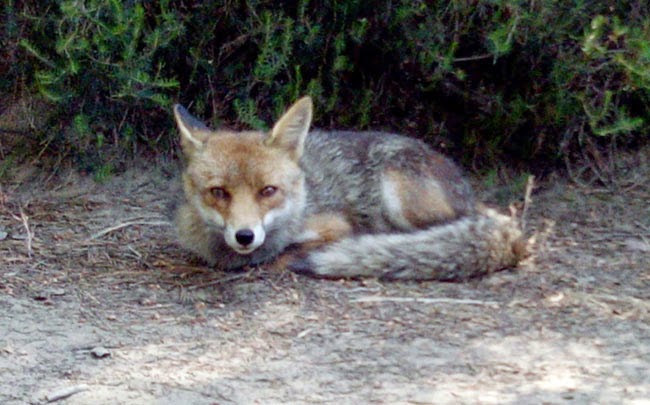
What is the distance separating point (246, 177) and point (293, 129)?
46 centimetres

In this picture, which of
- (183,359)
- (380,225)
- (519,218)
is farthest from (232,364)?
(519,218)

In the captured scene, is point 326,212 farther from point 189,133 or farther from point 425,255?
point 189,133

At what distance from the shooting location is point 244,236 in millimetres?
4707

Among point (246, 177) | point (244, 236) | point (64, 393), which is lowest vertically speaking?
point (64, 393)

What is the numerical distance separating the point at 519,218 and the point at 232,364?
279 centimetres

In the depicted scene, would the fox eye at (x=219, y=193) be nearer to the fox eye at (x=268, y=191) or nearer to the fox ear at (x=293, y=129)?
the fox eye at (x=268, y=191)

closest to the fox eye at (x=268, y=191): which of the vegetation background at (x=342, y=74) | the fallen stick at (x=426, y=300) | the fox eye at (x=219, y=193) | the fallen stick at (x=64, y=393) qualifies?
the fox eye at (x=219, y=193)

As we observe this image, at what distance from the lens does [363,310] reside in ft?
15.1

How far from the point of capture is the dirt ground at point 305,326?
3.73 m

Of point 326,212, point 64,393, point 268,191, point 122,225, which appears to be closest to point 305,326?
point 268,191

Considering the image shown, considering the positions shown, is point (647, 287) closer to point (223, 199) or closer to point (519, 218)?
point (519, 218)

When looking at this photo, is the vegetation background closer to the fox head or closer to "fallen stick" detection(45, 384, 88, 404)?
the fox head

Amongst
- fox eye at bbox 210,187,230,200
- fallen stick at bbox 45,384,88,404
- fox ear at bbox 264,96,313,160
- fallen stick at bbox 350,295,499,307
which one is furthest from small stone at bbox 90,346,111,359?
fox ear at bbox 264,96,313,160

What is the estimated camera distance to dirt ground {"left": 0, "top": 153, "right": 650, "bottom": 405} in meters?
3.73
